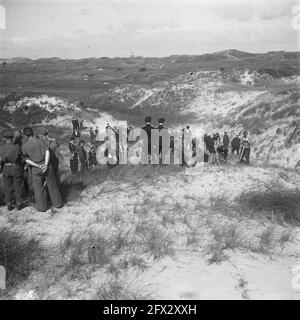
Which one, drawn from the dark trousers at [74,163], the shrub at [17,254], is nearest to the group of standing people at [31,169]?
the shrub at [17,254]

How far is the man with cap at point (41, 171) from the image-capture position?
6297 millimetres

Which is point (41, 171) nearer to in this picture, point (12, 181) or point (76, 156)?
point (12, 181)

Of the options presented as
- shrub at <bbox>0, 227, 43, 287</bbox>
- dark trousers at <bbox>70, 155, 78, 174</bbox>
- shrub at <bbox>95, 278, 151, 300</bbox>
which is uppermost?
dark trousers at <bbox>70, 155, 78, 174</bbox>

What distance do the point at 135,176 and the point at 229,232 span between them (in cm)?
337

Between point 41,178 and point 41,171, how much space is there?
0.20 m

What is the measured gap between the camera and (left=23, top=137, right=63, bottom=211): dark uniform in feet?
20.7

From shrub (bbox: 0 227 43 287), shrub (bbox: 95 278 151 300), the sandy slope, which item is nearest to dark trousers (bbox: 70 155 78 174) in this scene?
the sandy slope

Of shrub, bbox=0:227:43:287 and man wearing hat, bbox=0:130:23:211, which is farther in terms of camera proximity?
man wearing hat, bbox=0:130:23:211

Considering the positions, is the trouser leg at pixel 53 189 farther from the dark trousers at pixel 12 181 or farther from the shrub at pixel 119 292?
the shrub at pixel 119 292

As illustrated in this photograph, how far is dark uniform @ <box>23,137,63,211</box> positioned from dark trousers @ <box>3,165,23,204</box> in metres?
0.32

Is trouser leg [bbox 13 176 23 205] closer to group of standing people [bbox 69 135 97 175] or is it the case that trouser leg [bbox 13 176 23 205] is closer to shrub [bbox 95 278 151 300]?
shrub [bbox 95 278 151 300]

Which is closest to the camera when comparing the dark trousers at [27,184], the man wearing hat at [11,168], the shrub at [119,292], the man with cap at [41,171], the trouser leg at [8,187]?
the shrub at [119,292]

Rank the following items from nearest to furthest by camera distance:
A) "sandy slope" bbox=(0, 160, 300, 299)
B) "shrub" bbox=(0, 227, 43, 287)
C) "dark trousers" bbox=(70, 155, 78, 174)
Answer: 1. "sandy slope" bbox=(0, 160, 300, 299)
2. "shrub" bbox=(0, 227, 43, 287)
3. "dark trousers" bbox=(70, 155, 78, 174)

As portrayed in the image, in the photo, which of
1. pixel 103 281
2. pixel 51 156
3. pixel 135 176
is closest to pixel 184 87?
pixel 135 176
